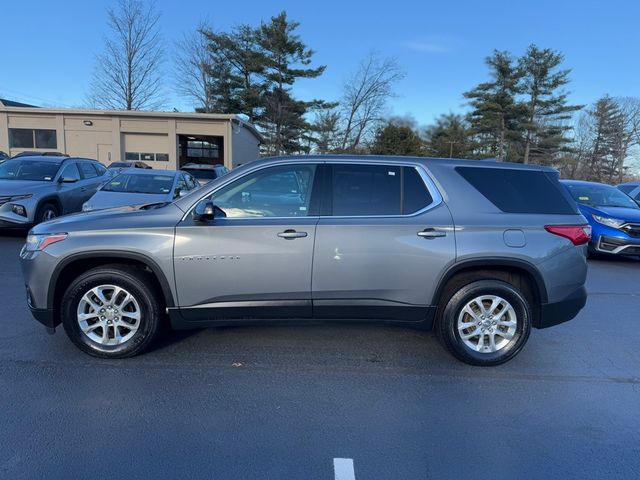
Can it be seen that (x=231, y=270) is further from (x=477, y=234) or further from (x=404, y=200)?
(x=477, y=234)

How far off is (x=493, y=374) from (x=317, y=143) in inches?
1720

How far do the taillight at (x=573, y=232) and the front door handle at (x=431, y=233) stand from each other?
93cm

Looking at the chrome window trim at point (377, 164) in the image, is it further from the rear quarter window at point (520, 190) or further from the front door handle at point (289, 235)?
the rear quarter window at point (520, 190)

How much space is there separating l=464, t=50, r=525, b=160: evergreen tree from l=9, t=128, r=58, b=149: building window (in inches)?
1385

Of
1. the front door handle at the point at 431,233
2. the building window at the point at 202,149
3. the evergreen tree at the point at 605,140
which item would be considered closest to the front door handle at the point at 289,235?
the front door handle at the point at 431,233

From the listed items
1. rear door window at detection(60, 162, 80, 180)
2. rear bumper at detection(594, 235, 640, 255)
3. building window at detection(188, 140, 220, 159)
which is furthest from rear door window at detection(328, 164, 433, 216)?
building window at detection(188, 140, 220, 159)

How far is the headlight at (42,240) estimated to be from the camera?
3.59 meters

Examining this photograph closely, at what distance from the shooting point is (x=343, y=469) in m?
2.49

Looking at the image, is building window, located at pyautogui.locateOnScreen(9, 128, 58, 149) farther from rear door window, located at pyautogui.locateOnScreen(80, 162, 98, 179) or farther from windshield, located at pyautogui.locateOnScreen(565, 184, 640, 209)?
windshield, located at pyautogui.locateOnScreen(565, 184, 640, 209)

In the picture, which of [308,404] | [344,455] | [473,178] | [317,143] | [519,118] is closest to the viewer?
[344,455]

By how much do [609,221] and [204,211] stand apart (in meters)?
8.62

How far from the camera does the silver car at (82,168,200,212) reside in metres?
8.61

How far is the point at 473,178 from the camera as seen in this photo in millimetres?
3889

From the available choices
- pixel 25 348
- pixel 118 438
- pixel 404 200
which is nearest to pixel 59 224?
pixel 25 348
